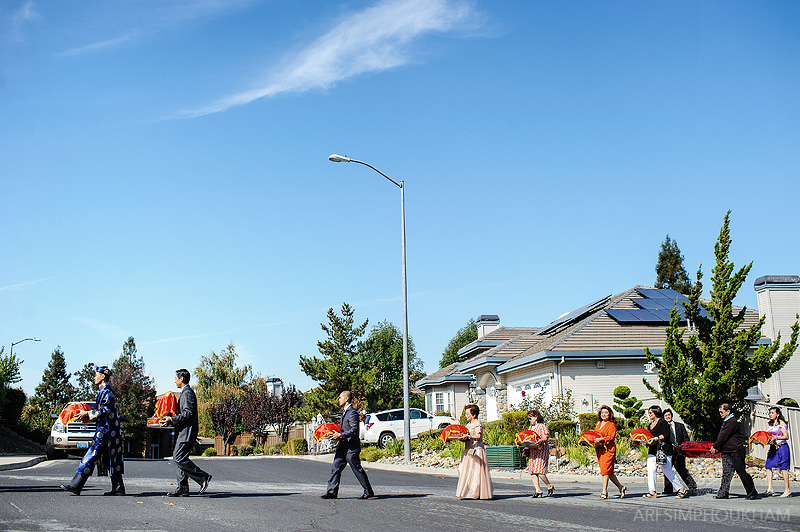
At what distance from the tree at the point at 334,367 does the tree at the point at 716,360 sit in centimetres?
2627

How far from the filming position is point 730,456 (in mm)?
12867

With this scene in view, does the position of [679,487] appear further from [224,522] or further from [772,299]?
[772,299]

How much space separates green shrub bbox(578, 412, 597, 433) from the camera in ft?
73.8

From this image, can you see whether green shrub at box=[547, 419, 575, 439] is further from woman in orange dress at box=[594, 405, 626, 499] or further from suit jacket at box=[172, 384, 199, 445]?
suit jacket at box=[172, 384, 199, 445]

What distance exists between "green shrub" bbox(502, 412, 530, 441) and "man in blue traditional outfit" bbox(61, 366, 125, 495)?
14360mm

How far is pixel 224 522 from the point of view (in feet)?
28.8

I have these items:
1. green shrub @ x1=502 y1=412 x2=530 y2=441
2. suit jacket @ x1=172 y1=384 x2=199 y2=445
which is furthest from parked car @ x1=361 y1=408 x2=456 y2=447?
suit jacket @ x1=172 y1=384 x2=199 y2=445

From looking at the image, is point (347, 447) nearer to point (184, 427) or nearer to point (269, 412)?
point (184, 427)

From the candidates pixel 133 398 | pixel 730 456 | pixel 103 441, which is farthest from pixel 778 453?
pixel 133 398

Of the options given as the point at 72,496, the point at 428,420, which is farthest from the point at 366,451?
the point at 72,496

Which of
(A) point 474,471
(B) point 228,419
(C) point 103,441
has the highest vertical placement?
(C) point 103,441

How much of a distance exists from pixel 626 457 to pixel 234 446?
3766 centimetres

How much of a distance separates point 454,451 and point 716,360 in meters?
7.86

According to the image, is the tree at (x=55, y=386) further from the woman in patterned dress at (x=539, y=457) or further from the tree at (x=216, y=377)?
the woman in patterned dress at (x=539, y=457)
